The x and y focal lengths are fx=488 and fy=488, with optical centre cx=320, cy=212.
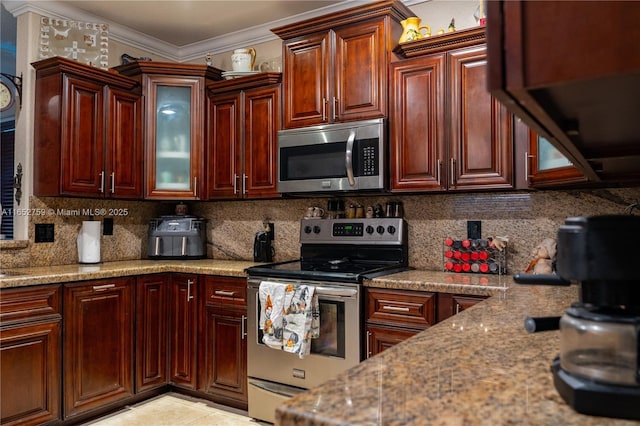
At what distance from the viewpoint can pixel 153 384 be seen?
3.27 metres

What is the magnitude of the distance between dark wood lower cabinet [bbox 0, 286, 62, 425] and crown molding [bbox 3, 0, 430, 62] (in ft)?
6.66

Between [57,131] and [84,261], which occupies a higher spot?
[57,131]

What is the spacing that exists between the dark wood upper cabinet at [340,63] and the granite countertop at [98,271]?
3.47 feet

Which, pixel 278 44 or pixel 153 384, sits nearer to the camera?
pixel 153 384

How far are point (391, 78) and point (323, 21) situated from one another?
0.60 metres

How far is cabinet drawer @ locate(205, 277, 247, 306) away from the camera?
3.08 metres

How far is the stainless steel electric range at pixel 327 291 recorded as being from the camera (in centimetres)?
262

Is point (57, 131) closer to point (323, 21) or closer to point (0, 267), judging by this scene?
point (0, 267)

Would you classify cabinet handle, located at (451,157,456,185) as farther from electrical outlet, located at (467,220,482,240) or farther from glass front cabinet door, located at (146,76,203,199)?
glass front cabinet door, located at (146,76,203,199)

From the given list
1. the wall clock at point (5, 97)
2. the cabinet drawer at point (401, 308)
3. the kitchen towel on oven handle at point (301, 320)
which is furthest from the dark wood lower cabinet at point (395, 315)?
the wall clock at point (5, 97)

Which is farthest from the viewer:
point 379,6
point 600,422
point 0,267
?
point 0,267

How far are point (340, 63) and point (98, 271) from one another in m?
1.95

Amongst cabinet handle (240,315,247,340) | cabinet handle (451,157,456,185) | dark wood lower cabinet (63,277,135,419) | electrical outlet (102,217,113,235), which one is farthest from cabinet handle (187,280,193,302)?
cabinet handle (451,157,456,185)

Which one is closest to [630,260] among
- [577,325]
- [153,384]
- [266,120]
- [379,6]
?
[577,325]
